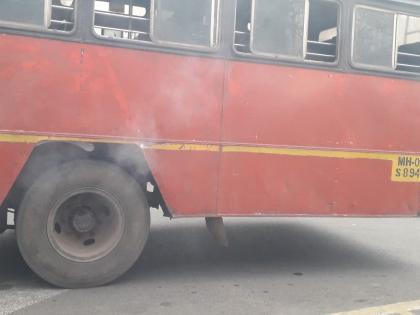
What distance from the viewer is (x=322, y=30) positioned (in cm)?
541

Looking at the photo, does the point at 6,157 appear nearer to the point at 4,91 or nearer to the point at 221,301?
the point at 4,91

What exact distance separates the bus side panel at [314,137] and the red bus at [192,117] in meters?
0.01

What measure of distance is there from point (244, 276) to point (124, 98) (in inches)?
88.3

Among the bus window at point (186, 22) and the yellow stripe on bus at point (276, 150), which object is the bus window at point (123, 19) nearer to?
the bus window at point (186, 22)

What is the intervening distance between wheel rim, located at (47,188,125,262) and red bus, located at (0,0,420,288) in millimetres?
14

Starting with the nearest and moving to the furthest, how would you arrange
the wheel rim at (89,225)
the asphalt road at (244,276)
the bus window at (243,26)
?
the asphalt road at (244,276)
the wheel rim at (89,225)
the bus window at (243,26)

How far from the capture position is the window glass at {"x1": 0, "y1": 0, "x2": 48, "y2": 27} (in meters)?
4.28

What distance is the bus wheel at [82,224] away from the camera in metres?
4.49

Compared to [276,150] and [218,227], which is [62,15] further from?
[218,227]

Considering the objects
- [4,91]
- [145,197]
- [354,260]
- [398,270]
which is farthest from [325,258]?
[4,91]

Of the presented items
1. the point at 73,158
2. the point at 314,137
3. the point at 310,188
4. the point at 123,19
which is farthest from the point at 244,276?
the point at 123,19

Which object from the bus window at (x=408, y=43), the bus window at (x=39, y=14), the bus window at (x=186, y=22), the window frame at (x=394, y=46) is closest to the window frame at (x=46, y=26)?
the bus window at (x=39, y=14)

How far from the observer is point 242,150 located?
500cm

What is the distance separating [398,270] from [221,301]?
241 cm
